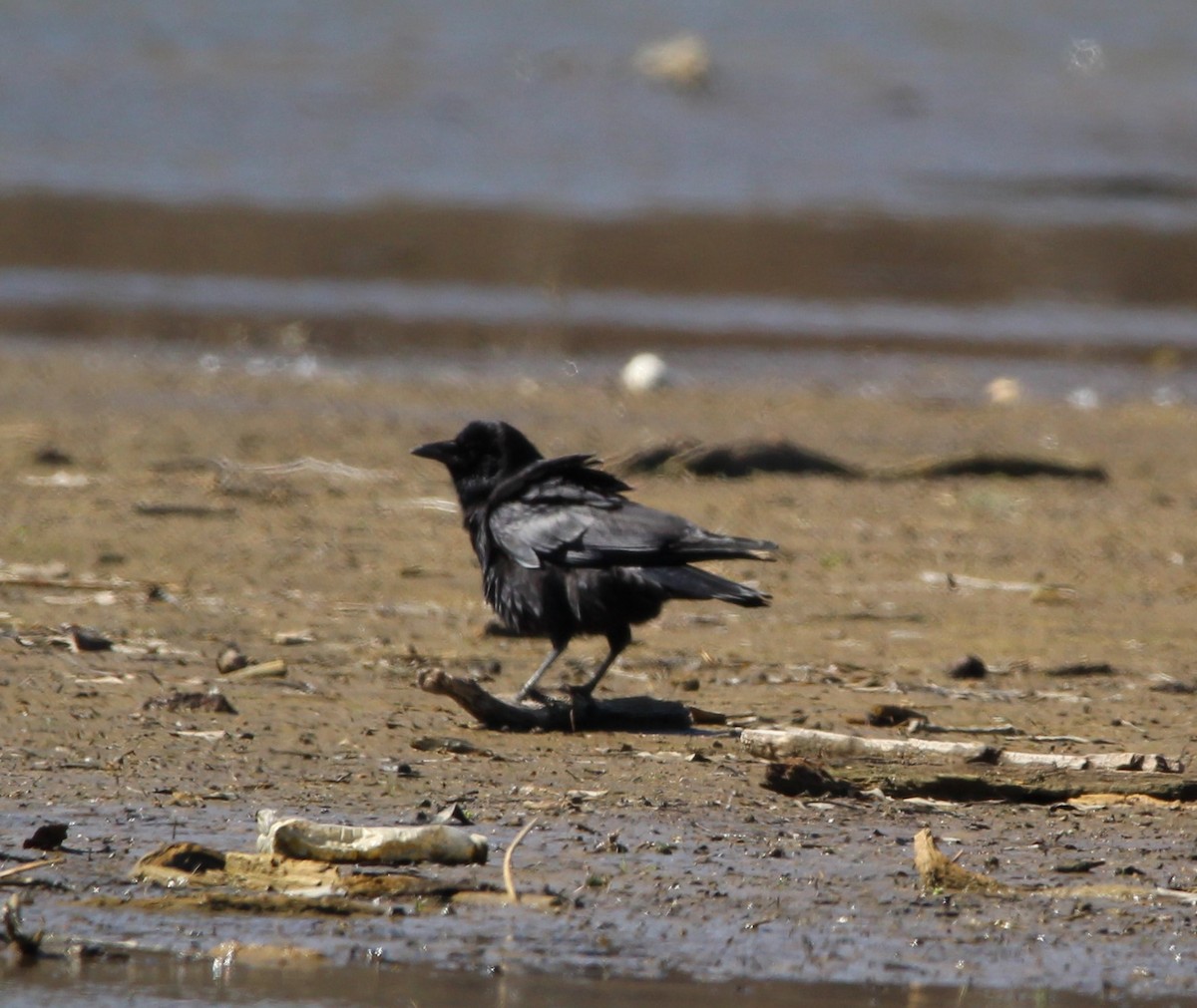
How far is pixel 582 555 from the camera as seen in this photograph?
5605 millimetres

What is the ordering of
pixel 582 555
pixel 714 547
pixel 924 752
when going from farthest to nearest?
pixel 582 555
pixel 714 547
pixel 924 752

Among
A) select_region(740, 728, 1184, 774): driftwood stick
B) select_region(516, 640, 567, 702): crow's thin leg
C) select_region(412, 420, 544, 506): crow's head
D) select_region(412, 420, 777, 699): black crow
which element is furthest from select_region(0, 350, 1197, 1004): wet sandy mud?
select_region(412, 420, 544, 506): crow's head

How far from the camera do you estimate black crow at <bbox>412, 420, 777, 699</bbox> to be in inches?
215

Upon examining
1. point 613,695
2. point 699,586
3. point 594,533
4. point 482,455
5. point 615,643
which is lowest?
point 613,695

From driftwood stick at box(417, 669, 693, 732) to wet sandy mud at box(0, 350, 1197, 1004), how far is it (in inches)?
2.0

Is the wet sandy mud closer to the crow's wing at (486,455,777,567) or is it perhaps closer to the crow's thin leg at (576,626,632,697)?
the crow's thin leg at (576,626,632,697)

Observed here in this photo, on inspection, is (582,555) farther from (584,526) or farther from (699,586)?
(699,586)

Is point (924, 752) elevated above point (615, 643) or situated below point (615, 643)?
below

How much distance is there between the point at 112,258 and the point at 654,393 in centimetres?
764

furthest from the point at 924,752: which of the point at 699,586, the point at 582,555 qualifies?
the point at 582,555

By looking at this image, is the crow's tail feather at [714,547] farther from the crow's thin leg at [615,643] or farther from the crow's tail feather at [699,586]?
the crow's thin leg at [615,643]

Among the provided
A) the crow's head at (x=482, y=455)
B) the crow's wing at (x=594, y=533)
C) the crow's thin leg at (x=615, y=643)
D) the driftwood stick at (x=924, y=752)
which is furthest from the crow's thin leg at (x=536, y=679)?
the driftwood stick at (x=924, y=752)

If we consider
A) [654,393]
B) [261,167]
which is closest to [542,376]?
[654,393]

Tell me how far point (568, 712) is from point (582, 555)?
45cm
